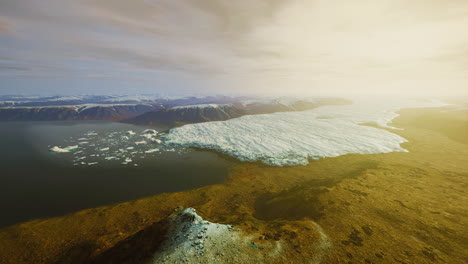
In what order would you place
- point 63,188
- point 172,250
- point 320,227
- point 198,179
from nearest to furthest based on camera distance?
point 172,250 → point 320,227 → point 63,188 → point 198,179

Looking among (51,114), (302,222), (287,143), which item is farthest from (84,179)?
(51,114)

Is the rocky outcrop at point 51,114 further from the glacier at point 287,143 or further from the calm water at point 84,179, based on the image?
the glacier at point 287,143

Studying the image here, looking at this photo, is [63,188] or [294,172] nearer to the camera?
[63,188]

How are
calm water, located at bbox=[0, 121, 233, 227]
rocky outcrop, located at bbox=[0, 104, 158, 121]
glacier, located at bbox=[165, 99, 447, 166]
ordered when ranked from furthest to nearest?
rocky outcrop, located at bbox=[0, 104, 158, 121], glacier, located at bbox=[165, 99, 447, 166], calm water, located at bbox=[0, 121, 233, 227]

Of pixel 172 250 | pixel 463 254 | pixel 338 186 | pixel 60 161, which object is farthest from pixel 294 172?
pixel 60 161

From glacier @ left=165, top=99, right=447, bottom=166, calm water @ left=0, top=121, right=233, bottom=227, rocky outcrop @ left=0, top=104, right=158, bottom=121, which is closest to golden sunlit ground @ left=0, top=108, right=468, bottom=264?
calm water @ left=0, top=121, right=233, bottom=227

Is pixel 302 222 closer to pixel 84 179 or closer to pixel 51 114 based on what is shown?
pixel 84 179

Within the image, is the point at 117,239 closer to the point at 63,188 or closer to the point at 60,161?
the point at 63,188

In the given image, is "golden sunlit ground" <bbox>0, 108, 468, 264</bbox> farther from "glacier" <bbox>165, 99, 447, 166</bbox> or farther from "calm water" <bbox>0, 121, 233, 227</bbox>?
"glacier" <bbox>165, 99, 447, 166</bbox>
